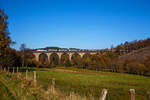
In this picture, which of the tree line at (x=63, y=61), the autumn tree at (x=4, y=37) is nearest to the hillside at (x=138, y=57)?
the tree line at (x=63, y=61)

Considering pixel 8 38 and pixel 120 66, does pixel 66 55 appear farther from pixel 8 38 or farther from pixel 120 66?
pixel 8 38

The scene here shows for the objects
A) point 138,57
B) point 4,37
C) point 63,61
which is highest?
point 4,37

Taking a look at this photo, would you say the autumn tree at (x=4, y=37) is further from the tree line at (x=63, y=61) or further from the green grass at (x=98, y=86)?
the green grass at (x=98, y=86)

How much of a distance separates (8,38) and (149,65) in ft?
124

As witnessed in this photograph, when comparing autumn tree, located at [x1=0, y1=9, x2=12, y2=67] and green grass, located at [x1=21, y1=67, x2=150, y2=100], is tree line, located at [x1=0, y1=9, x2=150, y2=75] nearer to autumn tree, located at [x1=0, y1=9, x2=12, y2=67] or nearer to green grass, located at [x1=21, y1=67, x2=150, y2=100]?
autumn tree, located at [x1=0, y1=9, x2=12, y2=67]

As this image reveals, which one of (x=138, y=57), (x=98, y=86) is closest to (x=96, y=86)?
(x=98, y=86)

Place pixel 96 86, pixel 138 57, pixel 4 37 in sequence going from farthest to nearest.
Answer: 1. pixel 138 57
2. pixel 4 37
3. pixel 96 86

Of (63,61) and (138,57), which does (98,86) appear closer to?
(138,57)

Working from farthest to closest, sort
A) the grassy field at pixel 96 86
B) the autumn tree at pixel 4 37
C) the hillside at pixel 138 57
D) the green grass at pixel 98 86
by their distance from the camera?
the hillside at pixel 138 57 < the autumn tree at pixel 4 37 < the green grass at pixel 98 86 < the grassy field at pixel 96 86

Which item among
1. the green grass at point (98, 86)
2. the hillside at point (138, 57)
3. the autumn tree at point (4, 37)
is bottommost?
the green grass at point (98, 86)

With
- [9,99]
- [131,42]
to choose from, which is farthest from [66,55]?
[9,99]

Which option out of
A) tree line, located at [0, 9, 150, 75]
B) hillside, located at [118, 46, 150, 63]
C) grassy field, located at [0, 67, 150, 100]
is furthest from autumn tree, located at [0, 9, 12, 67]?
hillside, located at [118, 46, 150, 63]

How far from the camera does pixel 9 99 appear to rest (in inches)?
211

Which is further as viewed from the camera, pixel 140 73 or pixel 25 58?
pixel 25 58
